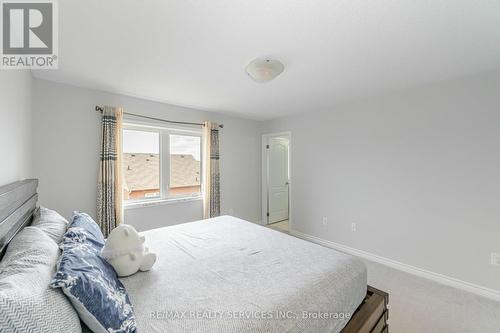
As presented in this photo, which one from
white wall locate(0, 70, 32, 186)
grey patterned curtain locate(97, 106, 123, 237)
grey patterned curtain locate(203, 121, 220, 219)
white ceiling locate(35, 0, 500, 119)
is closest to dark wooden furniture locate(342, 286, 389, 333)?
white ceiling locate(35, 0, 500, 119)

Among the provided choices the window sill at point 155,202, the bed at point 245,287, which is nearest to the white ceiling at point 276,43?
the bed at point 245,287

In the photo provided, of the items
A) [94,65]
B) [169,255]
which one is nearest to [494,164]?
[169,255]

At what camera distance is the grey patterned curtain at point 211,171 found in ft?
12.5

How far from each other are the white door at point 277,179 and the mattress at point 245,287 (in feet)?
9.72

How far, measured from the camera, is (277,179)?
5027 mm

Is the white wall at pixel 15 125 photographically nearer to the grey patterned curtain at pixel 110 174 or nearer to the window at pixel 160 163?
the grey patterned curtain at pixel 110 174

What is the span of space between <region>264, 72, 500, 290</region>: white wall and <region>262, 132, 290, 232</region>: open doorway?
46.0 inches

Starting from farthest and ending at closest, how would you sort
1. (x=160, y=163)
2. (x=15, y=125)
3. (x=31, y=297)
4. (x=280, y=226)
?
1. (x=280, y=226)
2. (x=160, y=163)
3. (x=15, y=125)
4. (x=31, y=297)

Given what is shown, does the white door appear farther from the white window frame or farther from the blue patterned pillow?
the blue patterned pillow

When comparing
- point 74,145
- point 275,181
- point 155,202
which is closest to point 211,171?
point 155,202

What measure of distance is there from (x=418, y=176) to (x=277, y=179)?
278cm

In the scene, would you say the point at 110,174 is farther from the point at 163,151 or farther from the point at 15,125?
the point at 15,125

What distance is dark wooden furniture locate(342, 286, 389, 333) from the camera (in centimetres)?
129

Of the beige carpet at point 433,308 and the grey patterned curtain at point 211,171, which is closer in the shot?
the beige carpet at point 433,308
